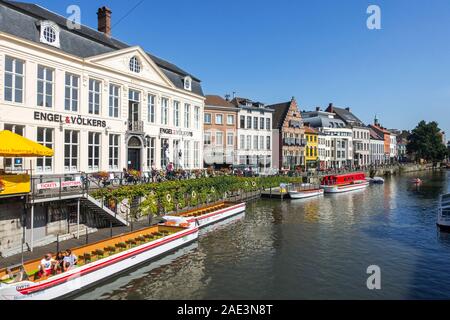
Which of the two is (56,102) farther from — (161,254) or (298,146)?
(298,146)

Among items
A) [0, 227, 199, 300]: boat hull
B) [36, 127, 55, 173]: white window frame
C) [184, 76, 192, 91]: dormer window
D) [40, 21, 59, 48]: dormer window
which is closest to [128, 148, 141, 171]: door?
[36, 127, 55, 173]: white window frame

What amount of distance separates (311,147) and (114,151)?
5335 centimetres

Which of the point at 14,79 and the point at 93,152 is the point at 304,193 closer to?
the point at 93,152

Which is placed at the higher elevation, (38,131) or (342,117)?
(342,117)

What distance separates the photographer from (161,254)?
1977 centimetres

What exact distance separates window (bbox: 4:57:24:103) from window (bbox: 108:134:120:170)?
8122 millimetres

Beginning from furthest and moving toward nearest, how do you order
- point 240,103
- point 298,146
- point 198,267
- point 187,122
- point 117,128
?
point 298,146 → point 240,103 → point 187,122 → point 117,128 → point 198,267

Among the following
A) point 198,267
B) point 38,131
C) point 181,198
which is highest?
point 38,131

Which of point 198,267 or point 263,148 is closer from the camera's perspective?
point 198,267

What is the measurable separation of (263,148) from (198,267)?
146 feet

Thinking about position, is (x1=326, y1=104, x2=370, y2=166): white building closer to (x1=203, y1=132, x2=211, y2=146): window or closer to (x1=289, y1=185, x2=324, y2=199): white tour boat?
(x1=289, y1=185, x2=324, y2=199): white tour boat

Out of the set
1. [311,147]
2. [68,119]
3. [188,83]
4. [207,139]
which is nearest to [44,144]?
[68,119]

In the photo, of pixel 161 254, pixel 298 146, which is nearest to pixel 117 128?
pixel 161 254

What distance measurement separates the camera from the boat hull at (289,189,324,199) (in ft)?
147
